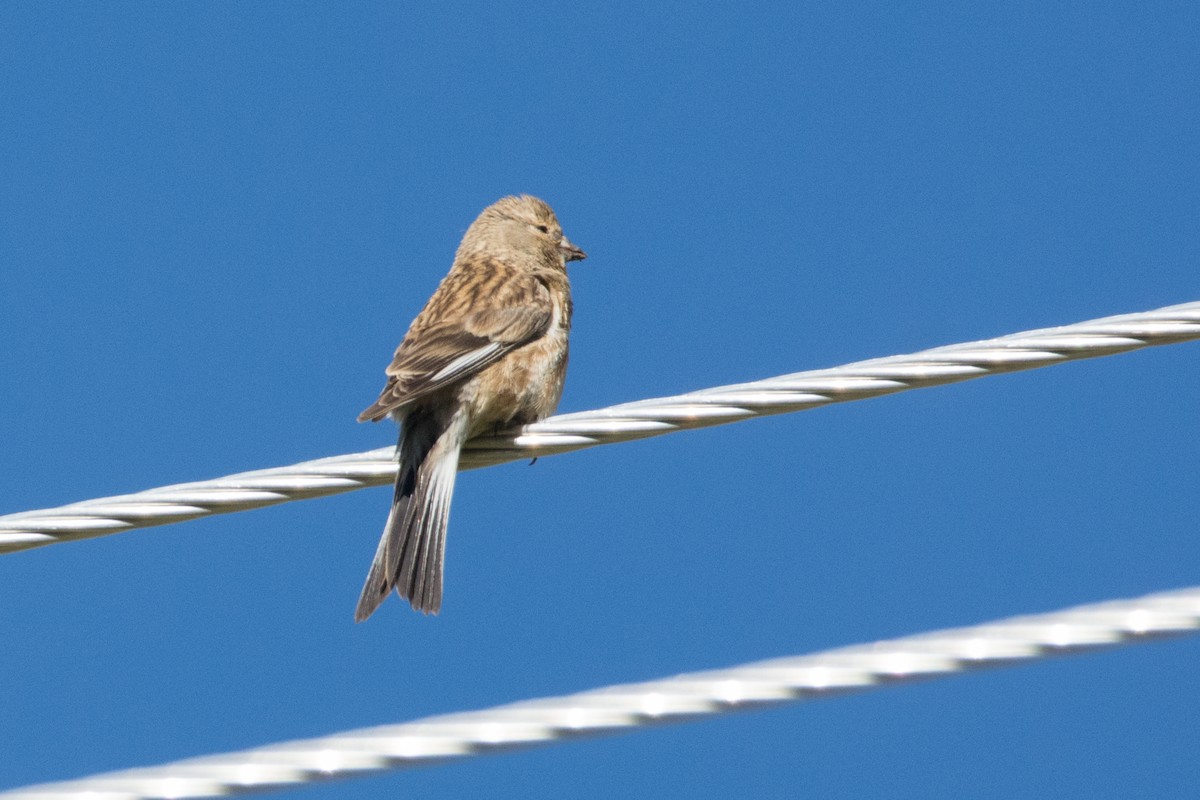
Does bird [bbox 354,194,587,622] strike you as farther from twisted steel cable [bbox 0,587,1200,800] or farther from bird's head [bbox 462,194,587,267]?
twisted steel cable [bbox 0,587,1200,800]

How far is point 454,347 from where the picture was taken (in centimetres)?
767

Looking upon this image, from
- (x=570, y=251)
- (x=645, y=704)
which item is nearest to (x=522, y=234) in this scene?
(x=570, y=251)

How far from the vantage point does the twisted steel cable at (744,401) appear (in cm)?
550

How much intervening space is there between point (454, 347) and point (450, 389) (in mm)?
187

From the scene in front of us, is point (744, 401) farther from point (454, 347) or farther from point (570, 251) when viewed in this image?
point (570, 251)

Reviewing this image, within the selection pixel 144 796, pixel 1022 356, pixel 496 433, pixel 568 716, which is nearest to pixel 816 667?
pixel 568 716

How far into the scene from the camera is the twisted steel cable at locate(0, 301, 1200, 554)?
5500 mm

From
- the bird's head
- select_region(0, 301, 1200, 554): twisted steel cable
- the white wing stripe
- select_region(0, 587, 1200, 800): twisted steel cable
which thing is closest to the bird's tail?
the white wing stripe

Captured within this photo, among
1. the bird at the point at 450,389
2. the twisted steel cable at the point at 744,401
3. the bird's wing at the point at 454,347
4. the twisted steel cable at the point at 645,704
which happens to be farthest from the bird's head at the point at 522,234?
the twisted steel cable at the point at 645,704

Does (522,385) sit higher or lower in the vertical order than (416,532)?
higher

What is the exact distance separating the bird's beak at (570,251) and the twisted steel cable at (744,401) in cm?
413

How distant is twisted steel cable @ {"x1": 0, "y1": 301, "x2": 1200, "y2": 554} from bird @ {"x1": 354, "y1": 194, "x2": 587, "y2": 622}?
1.20 metres

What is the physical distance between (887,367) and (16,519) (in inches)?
103

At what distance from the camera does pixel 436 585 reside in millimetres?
7273
